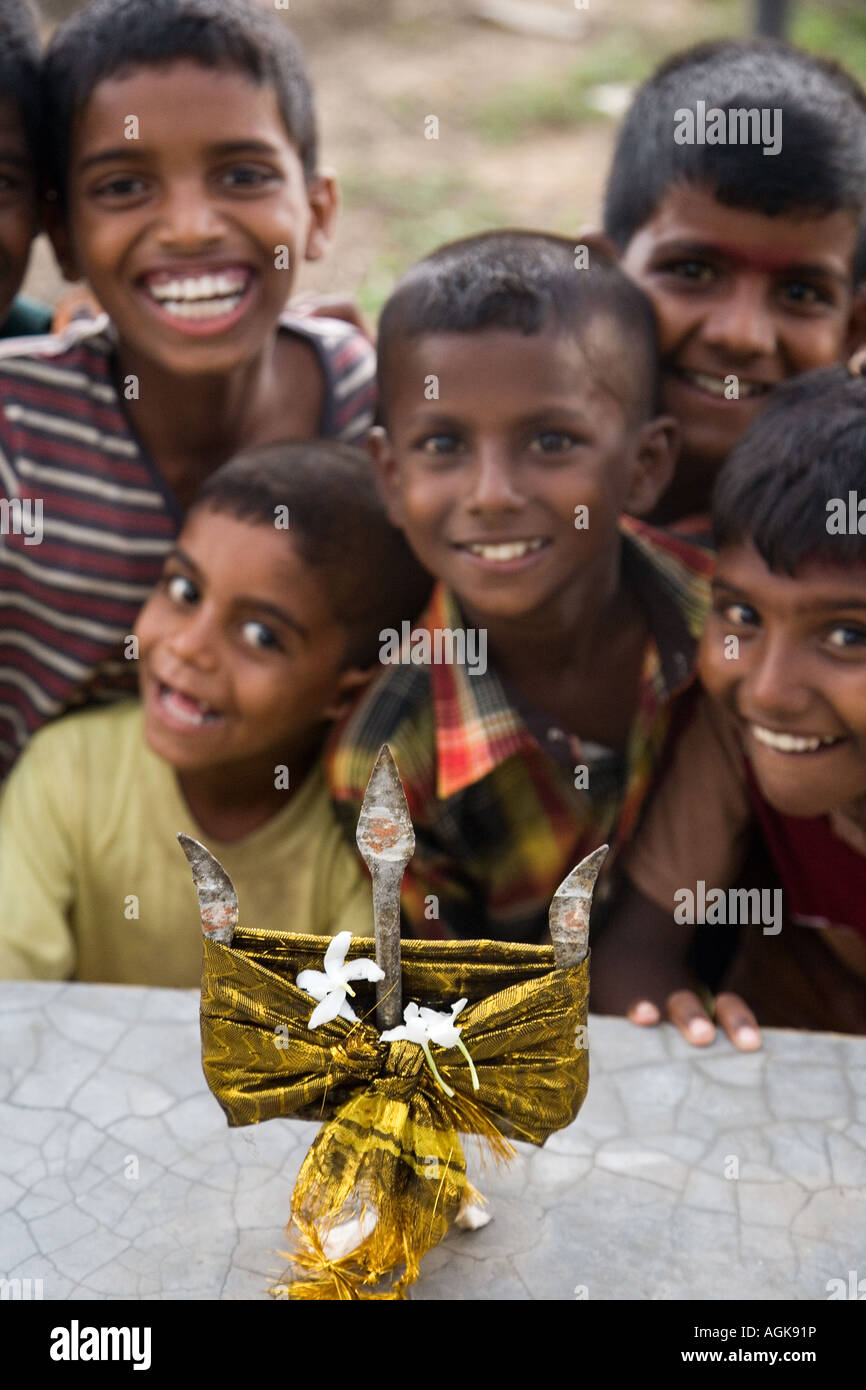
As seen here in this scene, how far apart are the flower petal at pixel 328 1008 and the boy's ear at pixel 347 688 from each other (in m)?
0.97

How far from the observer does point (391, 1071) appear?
1351 mm

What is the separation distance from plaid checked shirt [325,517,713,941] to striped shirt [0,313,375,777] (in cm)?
47

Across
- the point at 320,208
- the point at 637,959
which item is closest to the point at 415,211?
the point at 320,208

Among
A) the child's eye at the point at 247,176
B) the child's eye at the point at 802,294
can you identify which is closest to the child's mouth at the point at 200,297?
the child's eye at the point at 247,176

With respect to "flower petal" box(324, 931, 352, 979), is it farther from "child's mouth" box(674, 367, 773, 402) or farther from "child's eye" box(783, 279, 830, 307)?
"child's eye" box(783, 279, 830, 307)

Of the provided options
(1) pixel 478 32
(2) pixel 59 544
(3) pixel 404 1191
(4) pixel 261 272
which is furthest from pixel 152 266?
(1) pixel 478 32

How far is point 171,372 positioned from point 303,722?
2.08ft

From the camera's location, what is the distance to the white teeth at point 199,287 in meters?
2.32

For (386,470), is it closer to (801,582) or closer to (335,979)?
(801,582)

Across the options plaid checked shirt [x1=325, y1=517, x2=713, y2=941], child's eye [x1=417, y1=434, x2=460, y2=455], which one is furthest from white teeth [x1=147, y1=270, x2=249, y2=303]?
plaid checked shirt [x1=325, y1=517, x2=713, y2=941]

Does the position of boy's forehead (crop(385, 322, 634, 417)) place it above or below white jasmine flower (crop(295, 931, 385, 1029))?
above

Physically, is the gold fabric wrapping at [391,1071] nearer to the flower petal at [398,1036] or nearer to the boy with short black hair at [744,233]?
the flower petal at [398,1036]

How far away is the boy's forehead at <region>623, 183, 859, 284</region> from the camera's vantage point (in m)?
2.28

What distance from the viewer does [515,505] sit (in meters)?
2.02
